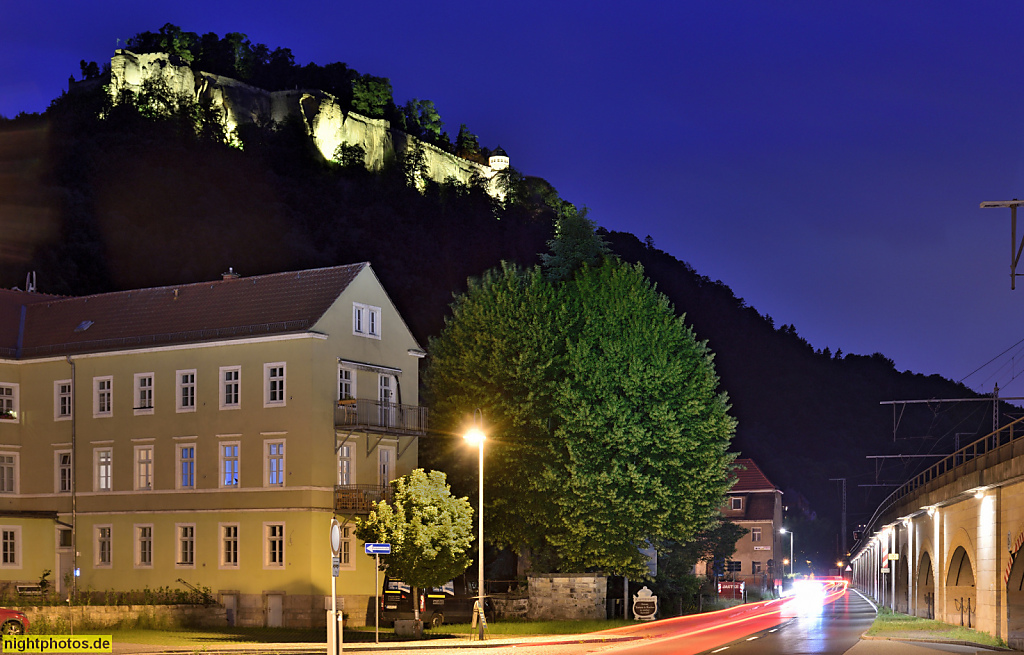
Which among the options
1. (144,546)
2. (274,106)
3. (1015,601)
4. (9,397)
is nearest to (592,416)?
(144,546)

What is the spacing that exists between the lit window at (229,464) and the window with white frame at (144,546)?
152 inches

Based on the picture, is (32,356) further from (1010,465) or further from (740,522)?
(740,522)

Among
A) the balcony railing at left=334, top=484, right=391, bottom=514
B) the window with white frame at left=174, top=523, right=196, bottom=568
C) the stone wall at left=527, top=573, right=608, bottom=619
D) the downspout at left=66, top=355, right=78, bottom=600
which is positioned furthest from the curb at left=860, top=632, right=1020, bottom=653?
the downspout at left=66, top=355, right=78, bottom=600

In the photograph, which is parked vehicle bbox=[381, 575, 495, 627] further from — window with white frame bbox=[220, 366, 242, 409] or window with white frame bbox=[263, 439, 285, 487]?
window with white frame bbox=[220, 366, 242, 409]

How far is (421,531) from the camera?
141 feet

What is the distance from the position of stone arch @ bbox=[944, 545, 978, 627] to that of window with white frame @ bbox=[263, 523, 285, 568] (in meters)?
24.8

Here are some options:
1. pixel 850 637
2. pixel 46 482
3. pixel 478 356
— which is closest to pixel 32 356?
pixel 46 482

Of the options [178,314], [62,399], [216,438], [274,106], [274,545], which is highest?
[274,106]

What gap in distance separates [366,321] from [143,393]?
9.55 meters

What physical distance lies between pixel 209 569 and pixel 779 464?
503ft

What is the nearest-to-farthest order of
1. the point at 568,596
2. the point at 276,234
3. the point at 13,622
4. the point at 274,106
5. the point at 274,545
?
the point at 13,622 < the point at 274,545 < the point at 568,596 < the point at 276,234 < the point at 274,106

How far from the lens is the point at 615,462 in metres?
49.6

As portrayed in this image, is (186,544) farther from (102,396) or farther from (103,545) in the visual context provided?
(102,396)

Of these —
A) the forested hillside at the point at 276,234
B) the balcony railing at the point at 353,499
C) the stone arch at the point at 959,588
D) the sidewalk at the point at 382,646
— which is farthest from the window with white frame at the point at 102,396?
the forested hillside at the point at 276,234
